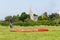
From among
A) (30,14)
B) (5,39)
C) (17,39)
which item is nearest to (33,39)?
(17,39)

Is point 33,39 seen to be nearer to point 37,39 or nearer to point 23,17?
point 37,39

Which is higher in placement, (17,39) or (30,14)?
(30,14)

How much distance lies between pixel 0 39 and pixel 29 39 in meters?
2.33

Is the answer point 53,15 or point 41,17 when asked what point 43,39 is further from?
point 53,15

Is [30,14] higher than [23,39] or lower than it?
higher

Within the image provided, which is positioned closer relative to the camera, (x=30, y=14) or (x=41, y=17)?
(x=41, y=17)

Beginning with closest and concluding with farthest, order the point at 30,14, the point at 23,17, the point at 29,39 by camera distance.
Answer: the point at 29,39, the point at 23,17, the point at 30,14

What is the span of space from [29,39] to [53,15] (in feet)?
236

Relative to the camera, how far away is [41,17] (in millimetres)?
71562

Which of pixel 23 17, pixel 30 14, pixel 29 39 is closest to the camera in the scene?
pixel 29 39

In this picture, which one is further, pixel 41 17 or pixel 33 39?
pixel 41 17

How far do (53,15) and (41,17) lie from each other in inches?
621

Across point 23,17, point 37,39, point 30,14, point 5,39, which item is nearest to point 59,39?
point 37,39

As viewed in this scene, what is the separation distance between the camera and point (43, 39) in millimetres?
15289
